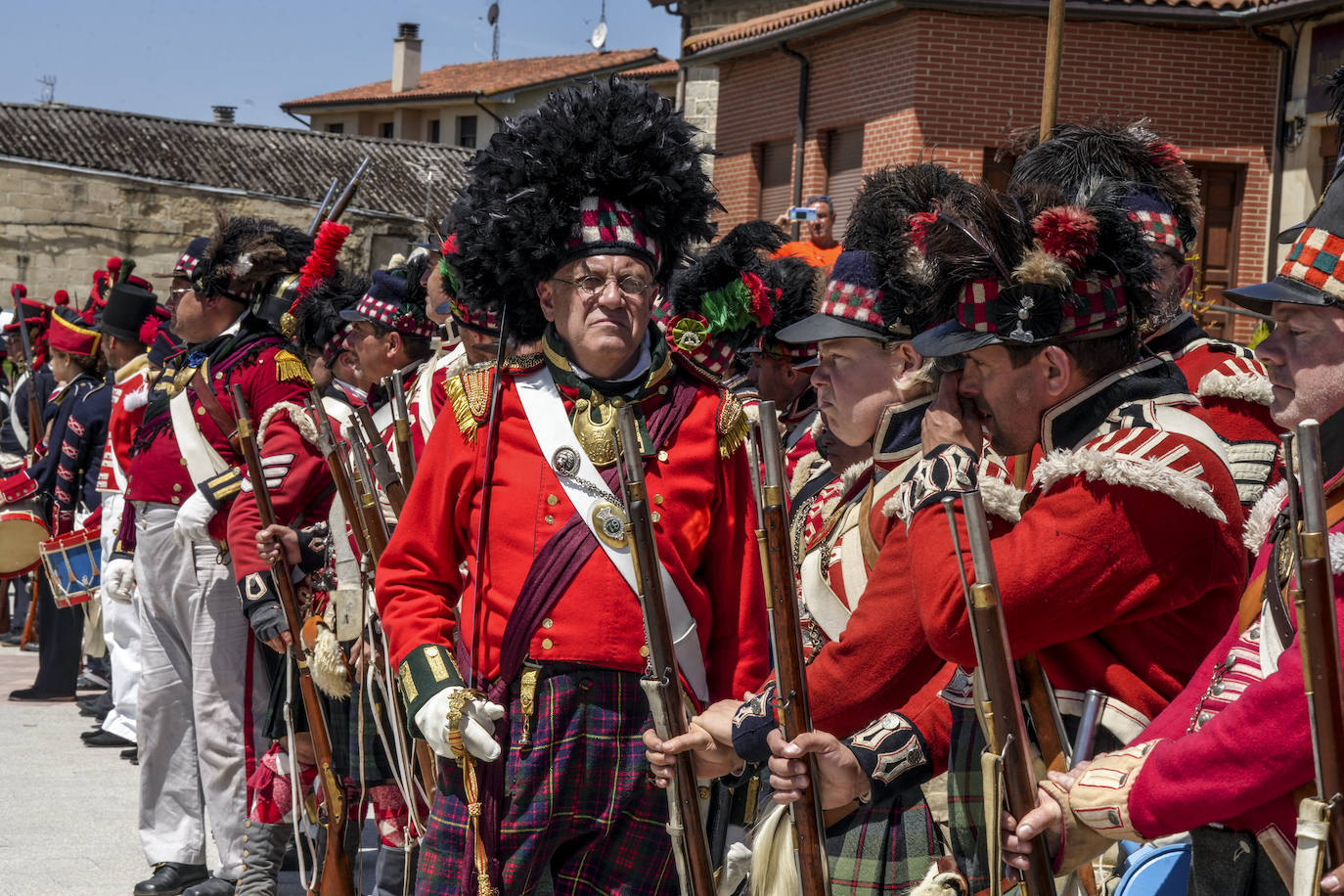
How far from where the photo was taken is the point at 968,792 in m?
3.01

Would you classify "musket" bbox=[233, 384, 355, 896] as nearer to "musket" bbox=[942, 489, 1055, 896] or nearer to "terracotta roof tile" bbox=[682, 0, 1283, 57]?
"musket" bbox=[942, 489, 1055, 896]

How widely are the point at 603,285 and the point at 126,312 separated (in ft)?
21.0

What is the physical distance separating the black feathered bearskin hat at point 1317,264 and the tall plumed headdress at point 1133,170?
4.73ft

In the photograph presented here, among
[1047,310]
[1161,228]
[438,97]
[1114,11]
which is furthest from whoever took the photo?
[438,97]

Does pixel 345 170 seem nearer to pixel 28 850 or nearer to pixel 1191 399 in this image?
pixel 28 850

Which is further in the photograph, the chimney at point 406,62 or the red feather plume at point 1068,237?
the chimney at point 406,62

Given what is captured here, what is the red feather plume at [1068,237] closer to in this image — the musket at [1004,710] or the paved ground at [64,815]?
the musket at [1004,710]

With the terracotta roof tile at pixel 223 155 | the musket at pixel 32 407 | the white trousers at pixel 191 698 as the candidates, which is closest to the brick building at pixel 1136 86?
the musket at pixel 32 407

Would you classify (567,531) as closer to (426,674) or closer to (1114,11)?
(426,674)

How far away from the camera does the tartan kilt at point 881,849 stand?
3.27 m

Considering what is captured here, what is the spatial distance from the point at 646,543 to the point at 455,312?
226 centimetres

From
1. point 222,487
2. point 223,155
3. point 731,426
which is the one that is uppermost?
point 223,155

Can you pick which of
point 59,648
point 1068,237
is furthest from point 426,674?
point 59,648

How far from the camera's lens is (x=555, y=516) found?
11.7 ft
